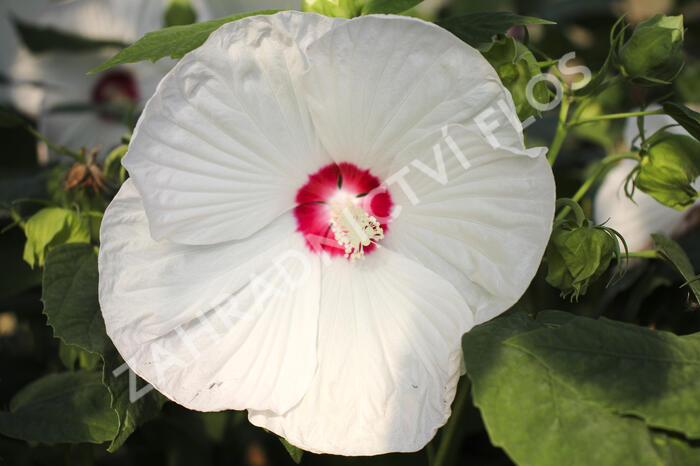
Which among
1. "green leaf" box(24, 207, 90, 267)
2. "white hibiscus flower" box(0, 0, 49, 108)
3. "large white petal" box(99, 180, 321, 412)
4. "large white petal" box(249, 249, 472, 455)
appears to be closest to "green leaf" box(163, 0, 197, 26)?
"white hibiscus flower" box(0, 0, 49, 108)

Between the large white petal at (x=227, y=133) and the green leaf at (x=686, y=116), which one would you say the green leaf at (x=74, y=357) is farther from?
the green leaf at (x=686, y=116)

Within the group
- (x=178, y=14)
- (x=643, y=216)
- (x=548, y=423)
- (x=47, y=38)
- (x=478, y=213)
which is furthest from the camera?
(x=47, y=38)

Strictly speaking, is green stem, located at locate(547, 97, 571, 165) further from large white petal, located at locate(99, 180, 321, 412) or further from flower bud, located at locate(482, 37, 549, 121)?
large white petal, located at locate(99, 180, 321, 412)

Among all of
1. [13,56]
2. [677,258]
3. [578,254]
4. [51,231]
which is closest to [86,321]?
[51,231]

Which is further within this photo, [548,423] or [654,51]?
[654,51]

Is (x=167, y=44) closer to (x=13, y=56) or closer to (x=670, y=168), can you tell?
(x=670, y=168)

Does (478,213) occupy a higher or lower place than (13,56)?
higher

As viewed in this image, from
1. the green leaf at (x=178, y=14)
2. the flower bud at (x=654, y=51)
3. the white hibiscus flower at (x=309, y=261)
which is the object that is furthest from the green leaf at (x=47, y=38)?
the flower bud at (x=654, y=51)
